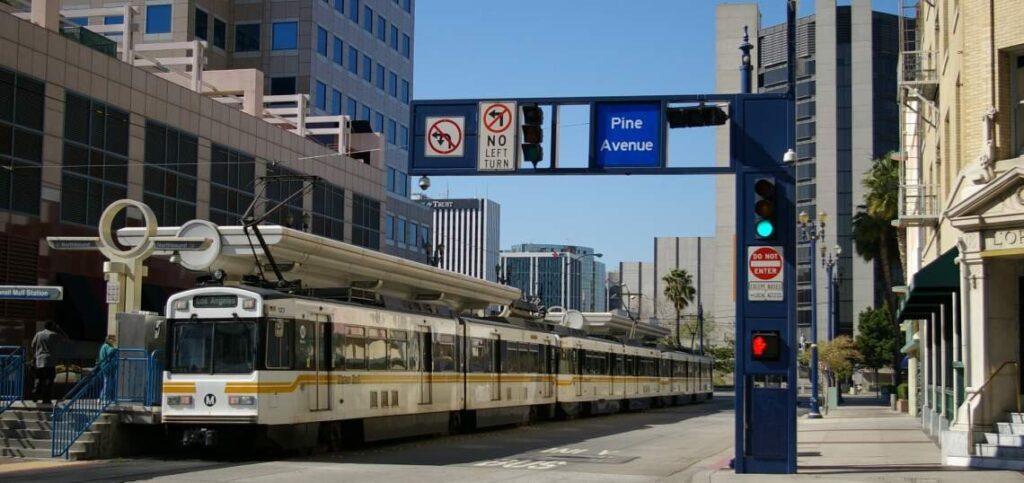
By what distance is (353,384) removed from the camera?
23.8 m

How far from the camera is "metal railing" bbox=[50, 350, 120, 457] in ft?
69.9

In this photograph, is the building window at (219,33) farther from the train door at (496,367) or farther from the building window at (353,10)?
the train door at (496,367)

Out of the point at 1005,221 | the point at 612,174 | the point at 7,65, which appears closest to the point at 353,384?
the point at 612,174

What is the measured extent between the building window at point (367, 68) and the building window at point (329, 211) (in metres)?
17.3

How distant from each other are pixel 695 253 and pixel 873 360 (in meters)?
63.6

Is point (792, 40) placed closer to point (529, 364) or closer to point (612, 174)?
point (612, 174)

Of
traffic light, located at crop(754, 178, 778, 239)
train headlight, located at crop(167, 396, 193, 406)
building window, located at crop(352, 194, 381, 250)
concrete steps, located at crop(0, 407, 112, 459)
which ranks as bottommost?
concrete steps, located at crop(0, 407, 112, 459)

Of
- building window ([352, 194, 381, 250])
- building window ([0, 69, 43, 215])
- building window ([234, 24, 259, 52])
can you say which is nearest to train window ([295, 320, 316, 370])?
building window ([0, 69, 43, 215])

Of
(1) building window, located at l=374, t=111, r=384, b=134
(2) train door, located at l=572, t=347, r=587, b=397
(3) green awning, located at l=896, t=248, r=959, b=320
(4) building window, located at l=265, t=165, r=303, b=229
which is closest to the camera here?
(3) green awning, located at l=896, t=248, r=959, b=320

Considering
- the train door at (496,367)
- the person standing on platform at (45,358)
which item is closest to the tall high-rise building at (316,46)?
the train door at (496,367)

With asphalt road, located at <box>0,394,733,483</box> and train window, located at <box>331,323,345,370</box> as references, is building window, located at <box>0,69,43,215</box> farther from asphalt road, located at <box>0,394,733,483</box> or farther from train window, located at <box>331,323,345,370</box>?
train window, located at <box>331,323,345,370</box>

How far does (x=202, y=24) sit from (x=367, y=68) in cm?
1224

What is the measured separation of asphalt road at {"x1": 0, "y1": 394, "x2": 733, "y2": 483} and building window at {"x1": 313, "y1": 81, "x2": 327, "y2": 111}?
3738cm

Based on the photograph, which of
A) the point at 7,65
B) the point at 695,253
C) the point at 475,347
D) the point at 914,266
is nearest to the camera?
the point at 475,347
